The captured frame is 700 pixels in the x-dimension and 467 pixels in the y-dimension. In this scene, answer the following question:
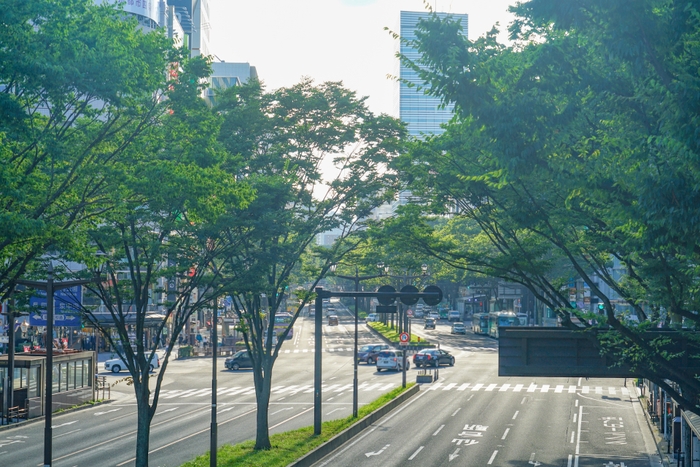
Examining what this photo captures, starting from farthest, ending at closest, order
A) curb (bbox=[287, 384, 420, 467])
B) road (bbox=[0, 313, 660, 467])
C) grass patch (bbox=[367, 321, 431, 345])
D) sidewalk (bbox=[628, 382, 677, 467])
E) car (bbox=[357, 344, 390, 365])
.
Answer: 1. grass patch (bbox=[367, 321, 431, 345])
2. car (bbox=[357, 344, 390, 365])
3. road (bbox=[0, 313, 660, 467])
4. sidewalk (bbox=[628, 382, 677, 467])
5. curb (bbox=[287, 384, 420, 467])

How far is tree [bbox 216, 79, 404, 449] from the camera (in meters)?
29.2

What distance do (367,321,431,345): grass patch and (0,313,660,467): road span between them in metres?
18.0

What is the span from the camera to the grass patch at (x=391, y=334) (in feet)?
282

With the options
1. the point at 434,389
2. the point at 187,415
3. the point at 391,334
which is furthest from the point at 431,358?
the point at 187,415

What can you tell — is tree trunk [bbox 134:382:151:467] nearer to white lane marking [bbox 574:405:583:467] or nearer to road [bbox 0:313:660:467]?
road [bbox 0:313:660:467]

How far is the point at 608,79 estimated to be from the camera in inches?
Answer: 555

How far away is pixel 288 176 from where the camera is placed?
103ft

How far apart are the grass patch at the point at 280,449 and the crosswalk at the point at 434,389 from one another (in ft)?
51.1

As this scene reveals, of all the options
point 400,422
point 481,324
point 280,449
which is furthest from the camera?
point 481,324

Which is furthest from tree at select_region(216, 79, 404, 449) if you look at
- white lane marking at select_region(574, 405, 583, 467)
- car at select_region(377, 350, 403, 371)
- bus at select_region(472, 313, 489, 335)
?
bus at select_region(472, 313, 489, 335)

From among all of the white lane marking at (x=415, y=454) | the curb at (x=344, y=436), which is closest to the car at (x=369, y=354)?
the curb at (x=344, y=436)

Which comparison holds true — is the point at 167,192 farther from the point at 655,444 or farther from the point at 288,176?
the point at 655,444

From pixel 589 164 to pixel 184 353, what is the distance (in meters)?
69.5

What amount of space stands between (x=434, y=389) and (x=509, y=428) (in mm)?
16846
